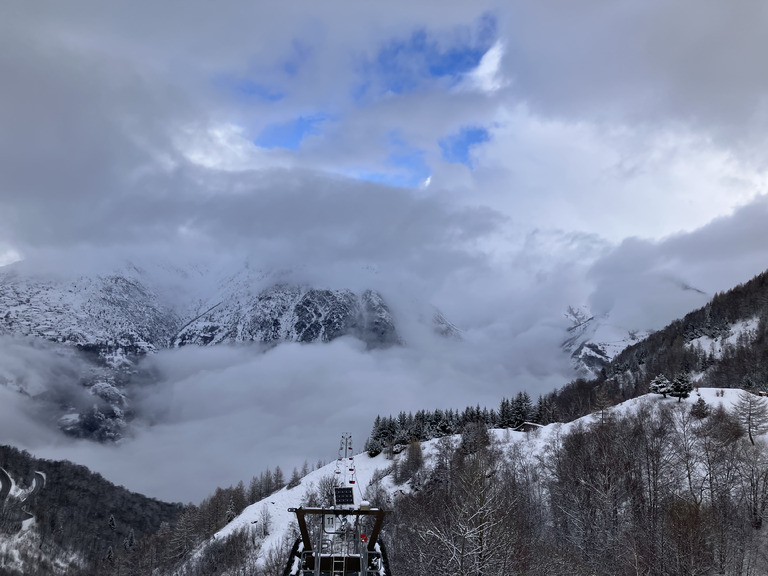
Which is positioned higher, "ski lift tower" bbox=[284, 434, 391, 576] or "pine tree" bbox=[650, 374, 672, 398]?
"pine tree" bbox=[650, 374, 672, 398]

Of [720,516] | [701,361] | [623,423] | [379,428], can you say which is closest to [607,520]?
[720,516]

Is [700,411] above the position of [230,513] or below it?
above

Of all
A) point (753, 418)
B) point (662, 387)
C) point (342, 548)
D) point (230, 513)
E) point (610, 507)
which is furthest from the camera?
point (230, 513)

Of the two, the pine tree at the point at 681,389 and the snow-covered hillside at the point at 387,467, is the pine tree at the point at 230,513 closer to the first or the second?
the snow-covered hillside at the point at 387,467

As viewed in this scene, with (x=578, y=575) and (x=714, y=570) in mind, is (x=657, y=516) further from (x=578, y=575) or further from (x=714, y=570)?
(x=578, y=575)

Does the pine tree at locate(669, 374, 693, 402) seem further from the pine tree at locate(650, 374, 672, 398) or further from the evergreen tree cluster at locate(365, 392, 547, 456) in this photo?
the evergreen tree cluster at locate(365, 392, 547, 456)

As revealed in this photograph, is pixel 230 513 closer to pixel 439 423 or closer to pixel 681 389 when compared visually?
pixel 439 423

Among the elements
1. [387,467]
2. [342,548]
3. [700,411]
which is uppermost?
[700,411]

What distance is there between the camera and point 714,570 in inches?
1492

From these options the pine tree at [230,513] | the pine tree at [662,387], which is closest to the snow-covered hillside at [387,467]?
the pine tree at [662,387]

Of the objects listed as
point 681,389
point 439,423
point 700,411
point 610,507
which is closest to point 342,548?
point 610,507

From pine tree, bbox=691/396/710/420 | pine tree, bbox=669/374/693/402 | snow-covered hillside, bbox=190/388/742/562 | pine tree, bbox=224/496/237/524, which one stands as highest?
pine tree, bbox=669/374/693/402

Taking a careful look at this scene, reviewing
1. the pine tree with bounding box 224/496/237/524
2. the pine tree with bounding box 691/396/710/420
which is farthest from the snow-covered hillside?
the pine tree with bounding box 224/496/237/524

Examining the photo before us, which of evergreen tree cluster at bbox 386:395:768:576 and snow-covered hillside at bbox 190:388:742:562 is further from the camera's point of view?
snow-covered hillside at bbox 190:388:742:562
